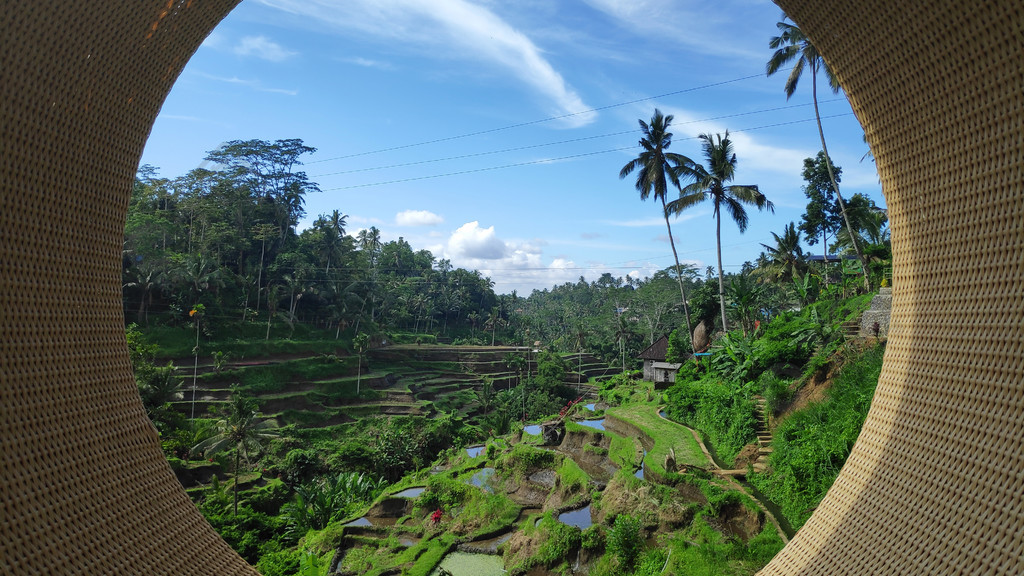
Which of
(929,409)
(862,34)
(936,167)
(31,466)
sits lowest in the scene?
(31,466)

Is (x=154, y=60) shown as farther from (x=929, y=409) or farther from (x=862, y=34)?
(x=929, y=409)

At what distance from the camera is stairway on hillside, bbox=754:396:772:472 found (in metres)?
10.5

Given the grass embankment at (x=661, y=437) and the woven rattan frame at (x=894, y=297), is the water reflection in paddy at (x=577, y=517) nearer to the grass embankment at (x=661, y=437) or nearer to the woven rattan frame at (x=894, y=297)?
the grass embankment at (x=661, y=437)

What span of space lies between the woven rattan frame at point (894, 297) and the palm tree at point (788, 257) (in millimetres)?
A: 21952

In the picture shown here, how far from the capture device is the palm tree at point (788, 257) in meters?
24.0

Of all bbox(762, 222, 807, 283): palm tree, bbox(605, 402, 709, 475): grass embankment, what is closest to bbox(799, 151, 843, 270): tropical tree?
bbox(762, 222, 807, 283): palm tree

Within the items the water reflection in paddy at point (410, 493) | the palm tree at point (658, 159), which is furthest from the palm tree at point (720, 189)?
the water reflection in paddy at point (410, 493)

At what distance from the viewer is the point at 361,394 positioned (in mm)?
32094

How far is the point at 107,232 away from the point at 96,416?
4.19ft

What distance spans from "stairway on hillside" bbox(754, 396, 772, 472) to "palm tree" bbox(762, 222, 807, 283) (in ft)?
43.5

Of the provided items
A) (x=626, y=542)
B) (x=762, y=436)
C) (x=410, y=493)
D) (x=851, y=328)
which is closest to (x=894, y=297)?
(x=626, y=542)

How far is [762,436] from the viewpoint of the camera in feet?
38.1

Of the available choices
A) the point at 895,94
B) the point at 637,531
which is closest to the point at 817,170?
the point at 637,531

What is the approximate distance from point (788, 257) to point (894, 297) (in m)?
22.3
